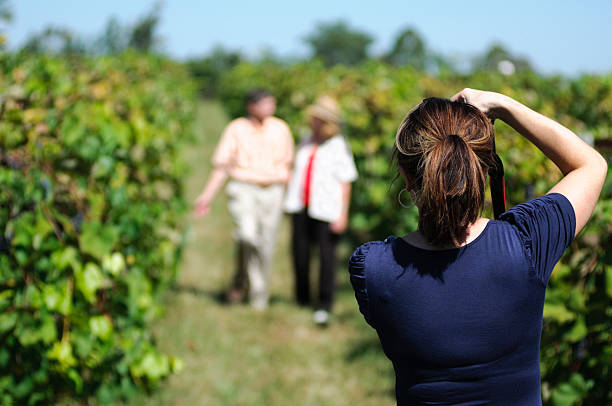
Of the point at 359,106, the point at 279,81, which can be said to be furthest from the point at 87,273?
the point at 279,81

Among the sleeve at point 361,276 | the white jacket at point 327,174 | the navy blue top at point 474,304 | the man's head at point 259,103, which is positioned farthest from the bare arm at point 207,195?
the navy blue top at point 474,304

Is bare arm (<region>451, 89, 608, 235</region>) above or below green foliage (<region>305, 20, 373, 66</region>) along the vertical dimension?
below

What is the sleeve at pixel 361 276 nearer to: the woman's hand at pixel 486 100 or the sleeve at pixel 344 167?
the woman's hand at pixel 486 100

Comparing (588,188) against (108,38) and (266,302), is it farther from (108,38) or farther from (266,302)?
(108,38)

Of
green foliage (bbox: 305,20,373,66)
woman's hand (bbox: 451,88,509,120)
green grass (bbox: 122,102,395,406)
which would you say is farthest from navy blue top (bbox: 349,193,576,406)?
green foliage (bbox: 305,20,373,66)

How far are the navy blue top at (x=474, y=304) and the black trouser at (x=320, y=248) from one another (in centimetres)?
386

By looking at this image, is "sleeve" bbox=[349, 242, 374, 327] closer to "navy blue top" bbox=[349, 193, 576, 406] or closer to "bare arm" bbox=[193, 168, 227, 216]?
"navy blue top" bbox=[349, 193, 576, 406]

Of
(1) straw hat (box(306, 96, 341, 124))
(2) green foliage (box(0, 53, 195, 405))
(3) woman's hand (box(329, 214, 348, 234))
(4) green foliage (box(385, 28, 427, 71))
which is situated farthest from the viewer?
(4) green foliage (box(385, 28, 427, 71))

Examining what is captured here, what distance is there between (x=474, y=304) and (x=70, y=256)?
2.11 meters

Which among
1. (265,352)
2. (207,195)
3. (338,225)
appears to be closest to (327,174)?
(338,225)

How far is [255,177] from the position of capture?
545 cm

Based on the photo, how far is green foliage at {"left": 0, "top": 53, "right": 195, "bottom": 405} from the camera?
2789mm

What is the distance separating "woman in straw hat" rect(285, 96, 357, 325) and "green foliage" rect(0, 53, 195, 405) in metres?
1.79

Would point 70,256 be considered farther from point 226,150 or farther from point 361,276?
point 226,150
